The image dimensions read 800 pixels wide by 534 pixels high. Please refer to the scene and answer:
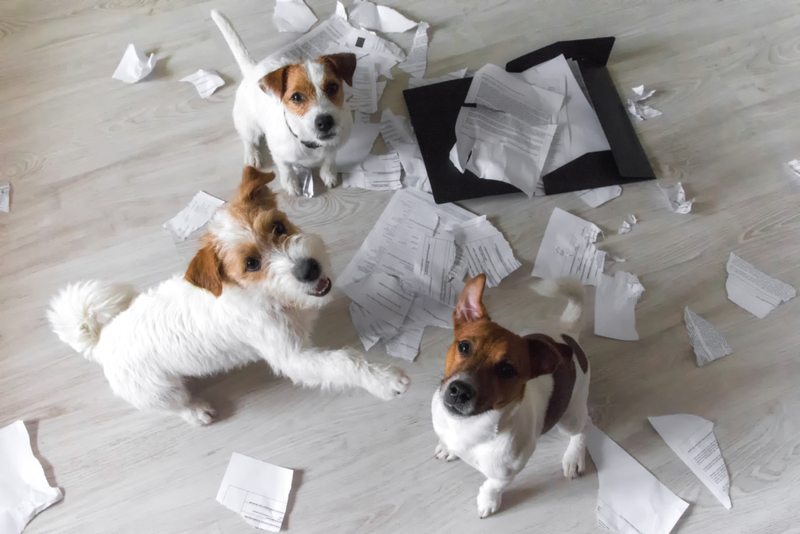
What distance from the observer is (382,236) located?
189cm

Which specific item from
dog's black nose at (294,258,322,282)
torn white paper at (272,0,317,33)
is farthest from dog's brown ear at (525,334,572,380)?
torn white paper at (272,0,317,33)

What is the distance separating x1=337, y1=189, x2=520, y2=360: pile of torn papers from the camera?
1.75m

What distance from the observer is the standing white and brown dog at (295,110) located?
1497mm

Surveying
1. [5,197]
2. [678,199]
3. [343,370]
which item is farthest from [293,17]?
[678,199]

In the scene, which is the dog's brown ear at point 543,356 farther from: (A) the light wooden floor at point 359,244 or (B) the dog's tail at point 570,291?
(A) the light wooden floor at point 359,244

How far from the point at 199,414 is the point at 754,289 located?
210 cm

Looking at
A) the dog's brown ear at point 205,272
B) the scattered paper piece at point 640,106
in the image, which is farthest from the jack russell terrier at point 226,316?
the scattered paper piece at point 640,106

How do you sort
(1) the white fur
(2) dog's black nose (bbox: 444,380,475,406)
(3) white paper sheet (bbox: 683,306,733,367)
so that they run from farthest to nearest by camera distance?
(3) white paper sheet (bbox: 683,306,733,367) < (1) the white fur < (2) dog's black nose (bbox: 444,380,475,406)

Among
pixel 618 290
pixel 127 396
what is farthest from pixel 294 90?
pixel 618 290

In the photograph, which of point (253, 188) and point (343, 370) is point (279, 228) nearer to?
point (253, 188)

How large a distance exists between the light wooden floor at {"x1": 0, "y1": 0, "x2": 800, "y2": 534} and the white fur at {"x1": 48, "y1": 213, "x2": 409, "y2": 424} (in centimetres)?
26

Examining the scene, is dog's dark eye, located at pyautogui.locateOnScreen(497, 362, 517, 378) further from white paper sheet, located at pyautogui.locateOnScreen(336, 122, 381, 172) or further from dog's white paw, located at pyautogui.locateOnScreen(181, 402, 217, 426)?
white paper sheet, located at pyautogui.locateOnScreen(336, 122, 381, 172)

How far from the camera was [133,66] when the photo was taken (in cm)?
220

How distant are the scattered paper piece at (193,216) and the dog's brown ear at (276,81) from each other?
24.6 inches
